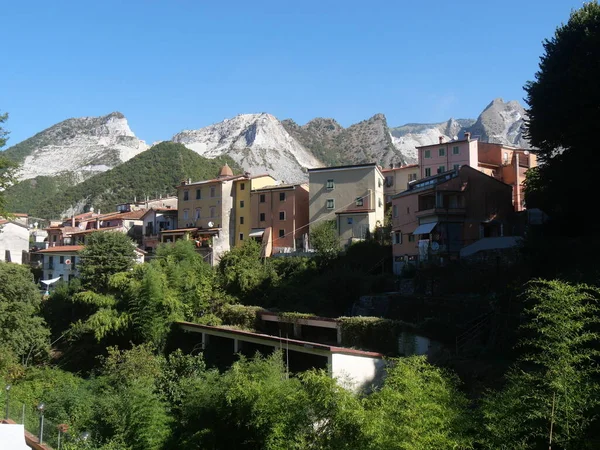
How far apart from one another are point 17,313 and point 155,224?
87.3 ft

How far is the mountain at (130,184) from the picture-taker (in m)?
90.0

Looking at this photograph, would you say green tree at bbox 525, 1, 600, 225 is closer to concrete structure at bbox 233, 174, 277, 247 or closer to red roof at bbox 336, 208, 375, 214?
red roof at bbox 336, 208, 375, 214

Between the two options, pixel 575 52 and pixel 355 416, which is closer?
pixel 355 416

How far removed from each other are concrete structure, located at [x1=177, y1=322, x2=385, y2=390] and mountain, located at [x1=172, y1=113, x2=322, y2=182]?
3470 inches

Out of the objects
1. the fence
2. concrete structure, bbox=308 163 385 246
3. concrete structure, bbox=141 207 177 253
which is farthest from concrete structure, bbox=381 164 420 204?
the fence

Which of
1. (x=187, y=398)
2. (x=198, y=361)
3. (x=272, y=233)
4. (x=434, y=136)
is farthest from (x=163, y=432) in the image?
(x=434, y=136)

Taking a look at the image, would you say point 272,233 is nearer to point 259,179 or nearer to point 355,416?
point 259,179

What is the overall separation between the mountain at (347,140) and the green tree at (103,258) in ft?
285

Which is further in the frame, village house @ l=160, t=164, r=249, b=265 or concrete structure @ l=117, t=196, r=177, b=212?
concrete structure @ l=117, t=196, r=177, b=212

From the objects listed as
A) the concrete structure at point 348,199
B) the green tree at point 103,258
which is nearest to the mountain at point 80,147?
the green tree at point 103,258

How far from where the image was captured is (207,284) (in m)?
32.9

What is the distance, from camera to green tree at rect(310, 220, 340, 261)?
35.9 meters

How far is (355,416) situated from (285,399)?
3.46 m

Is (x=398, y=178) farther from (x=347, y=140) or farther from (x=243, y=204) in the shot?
(x=347, y=140)
